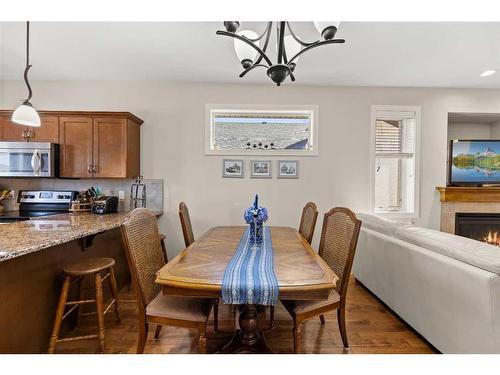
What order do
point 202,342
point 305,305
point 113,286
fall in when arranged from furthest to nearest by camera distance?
point 113,286
point 305,305
point 202,342

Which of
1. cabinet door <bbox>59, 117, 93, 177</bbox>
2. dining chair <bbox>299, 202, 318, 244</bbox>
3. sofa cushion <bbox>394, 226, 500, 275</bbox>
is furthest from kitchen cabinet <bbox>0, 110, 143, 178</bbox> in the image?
sofa cushion <bbox>394, 226, 500, 275</bbox>

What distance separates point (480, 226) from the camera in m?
3.38

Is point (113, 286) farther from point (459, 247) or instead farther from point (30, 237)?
point (459, 247)

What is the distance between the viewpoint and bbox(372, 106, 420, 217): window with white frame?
336 centimetres

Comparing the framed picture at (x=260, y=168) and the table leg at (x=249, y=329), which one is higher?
the framed picture at (x=260, y=168)

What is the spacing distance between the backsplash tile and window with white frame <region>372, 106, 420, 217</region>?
3059 mm

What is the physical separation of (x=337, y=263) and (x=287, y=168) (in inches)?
70.9

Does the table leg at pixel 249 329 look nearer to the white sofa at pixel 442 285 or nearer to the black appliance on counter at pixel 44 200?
the white sofa at pixel 442 285

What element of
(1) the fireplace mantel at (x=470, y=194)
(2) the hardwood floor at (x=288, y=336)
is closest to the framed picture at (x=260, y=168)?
(2) the hardwood floor at (x=288, y=336)

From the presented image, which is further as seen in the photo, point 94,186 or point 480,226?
point 480,226

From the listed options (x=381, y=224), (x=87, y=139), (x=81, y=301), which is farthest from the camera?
(x=87, y=139)

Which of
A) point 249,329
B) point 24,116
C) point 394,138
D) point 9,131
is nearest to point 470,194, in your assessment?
point 394,138

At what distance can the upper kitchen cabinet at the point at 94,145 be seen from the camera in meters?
2.88
